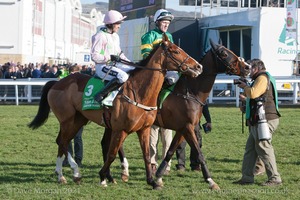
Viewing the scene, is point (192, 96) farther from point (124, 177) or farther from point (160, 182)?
point (124, 177)

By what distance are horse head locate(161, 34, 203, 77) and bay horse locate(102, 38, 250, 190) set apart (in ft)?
2.09

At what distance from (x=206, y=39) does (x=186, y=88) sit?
15.9 meters

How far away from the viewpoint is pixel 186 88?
8305 millimetres

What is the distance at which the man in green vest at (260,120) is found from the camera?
7980 millimetres

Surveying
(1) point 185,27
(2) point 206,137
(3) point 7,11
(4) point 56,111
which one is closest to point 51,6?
(3) point 7,11

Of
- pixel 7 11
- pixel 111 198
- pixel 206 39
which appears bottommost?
pixel 111 198

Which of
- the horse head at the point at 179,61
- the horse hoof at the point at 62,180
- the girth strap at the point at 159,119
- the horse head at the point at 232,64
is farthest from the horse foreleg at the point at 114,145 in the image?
the horse head at the point at 232,64

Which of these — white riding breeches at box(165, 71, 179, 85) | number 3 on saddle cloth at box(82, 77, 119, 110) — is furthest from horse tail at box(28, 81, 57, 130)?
white riding breeches at box(165, 71, 179, 85)

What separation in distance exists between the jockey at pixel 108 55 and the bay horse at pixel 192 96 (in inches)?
31.8

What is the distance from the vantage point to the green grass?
7402 millimetres

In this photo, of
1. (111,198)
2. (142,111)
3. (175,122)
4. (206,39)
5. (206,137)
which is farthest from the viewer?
(206,39)

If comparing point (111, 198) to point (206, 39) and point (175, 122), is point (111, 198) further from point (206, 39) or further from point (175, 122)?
point (206, 39)

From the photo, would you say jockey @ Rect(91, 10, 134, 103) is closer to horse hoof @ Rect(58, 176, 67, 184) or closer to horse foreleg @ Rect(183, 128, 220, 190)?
horse foreleg @ Rect(183, 128, 220, 190)

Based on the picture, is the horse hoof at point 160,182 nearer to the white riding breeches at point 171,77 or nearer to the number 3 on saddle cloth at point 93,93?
the number 3 on saddle cloth at point 93,93
